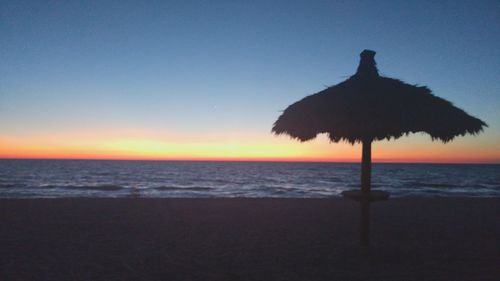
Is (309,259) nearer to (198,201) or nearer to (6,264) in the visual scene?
(6,264)

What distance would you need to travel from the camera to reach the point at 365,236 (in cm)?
759

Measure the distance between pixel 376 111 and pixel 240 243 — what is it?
13.8 feet

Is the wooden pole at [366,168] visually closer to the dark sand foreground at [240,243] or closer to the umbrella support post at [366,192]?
the umbrella support post at [366,192]

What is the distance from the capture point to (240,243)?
8359 mm

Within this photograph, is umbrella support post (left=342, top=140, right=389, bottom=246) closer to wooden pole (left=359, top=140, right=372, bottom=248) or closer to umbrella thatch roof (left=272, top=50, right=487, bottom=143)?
wooden pole (left=359, top=140, right=372, bottom=248)

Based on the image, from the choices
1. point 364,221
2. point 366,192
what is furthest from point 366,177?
point 364,221

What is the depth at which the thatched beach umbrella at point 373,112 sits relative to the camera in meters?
6.30

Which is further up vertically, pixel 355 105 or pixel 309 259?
pixel 355 105

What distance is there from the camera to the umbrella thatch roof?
20.6 feet

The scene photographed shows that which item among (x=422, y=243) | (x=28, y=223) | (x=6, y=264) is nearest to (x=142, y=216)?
(x=28, y=223)

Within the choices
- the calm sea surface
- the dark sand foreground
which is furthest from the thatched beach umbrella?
the calm sea surface

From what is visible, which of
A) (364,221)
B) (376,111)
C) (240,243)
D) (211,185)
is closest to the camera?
(376,111)

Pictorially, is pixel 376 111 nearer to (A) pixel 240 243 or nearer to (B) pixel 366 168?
(B) pixel 366 168

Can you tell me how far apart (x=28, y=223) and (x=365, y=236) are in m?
9.11
